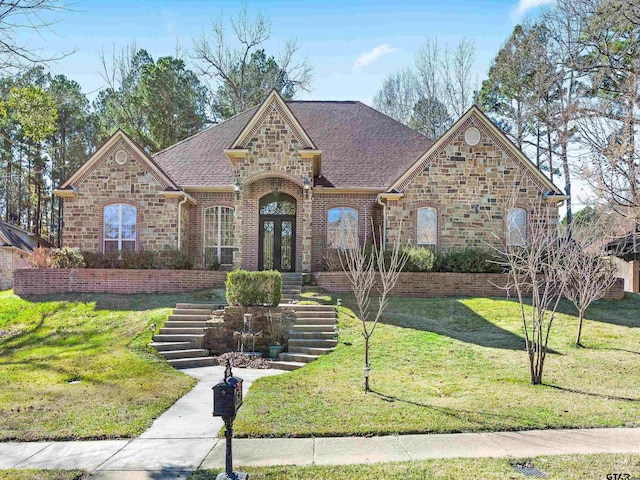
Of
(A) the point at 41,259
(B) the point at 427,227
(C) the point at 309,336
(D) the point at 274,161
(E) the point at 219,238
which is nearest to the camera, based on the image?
(C) the point at 309,336

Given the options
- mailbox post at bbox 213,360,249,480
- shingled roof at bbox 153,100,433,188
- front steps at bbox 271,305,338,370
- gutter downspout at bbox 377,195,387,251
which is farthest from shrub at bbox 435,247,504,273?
mailbox post at bbox 213,360,249,480

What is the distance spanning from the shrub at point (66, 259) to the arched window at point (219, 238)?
16.0 feet

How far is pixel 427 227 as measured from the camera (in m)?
20.7

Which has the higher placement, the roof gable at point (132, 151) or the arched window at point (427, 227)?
the roof gable at point (132, 151)

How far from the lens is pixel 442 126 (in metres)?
37.2

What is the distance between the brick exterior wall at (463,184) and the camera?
67.5ft

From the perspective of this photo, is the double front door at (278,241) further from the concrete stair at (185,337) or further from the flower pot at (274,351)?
the flower pot at (274,351)

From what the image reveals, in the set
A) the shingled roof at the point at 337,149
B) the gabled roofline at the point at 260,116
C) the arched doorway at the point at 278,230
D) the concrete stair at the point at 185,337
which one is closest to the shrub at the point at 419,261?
the shingled roof at the point at 337,149

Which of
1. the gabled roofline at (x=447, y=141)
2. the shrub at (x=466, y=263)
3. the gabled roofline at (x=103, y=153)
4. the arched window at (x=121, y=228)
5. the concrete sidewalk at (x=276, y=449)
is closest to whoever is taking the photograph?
the concrete sidewalk at (x=276, y=449)

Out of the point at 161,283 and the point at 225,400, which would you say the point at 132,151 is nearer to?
the point at 161,283

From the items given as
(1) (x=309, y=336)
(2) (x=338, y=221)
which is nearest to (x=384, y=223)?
(2) (x=338, y=221)

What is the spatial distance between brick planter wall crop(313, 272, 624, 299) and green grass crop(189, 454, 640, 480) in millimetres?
12709

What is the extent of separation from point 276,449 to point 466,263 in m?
14.1

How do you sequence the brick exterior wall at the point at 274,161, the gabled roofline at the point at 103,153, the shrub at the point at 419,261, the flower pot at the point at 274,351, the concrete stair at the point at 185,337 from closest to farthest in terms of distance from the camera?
the concrete stair at the point at 185,337 → the flower pot at the point at 274,351 → the shrub at the point at 419,261 → the brick exterior wall at the point at 274,161 → the gabled roofline at the point at 103,153
